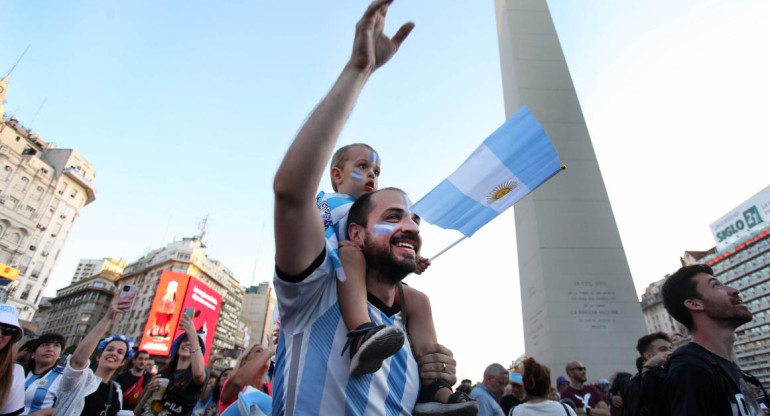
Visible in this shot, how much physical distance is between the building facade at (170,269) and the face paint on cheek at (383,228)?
63001mm

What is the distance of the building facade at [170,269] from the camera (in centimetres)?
5925

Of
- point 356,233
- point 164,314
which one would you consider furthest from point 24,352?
point 164,314

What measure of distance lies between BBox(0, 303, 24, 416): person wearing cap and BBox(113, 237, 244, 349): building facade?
198 ft

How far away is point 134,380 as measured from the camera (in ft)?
15.9

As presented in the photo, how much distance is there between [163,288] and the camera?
38.8m

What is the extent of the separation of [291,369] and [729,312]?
270 cm

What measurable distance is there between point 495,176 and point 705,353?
1.96 meters

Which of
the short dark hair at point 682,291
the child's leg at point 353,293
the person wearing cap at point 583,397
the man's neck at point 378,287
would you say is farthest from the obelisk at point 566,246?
the child's leg at point 353,293

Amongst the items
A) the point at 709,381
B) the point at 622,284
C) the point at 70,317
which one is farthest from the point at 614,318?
the point at 70,317

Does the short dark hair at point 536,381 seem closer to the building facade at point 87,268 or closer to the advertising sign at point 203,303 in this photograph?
the advertising sign at point 203,303

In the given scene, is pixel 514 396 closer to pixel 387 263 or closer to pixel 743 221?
pixel 387 263

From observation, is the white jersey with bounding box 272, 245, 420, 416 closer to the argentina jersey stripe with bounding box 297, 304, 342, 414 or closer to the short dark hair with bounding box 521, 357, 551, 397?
the argentina jersey stripe with bounding box 297, 304, 342, 414

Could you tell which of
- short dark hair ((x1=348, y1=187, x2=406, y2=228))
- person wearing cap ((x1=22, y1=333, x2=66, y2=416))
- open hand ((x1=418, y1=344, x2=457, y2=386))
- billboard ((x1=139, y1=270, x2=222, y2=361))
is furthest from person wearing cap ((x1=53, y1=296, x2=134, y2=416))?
billboard ((x1=139, y1=270, x2=222, y2=361))

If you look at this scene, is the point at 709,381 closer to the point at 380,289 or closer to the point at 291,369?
the point at 380,289
